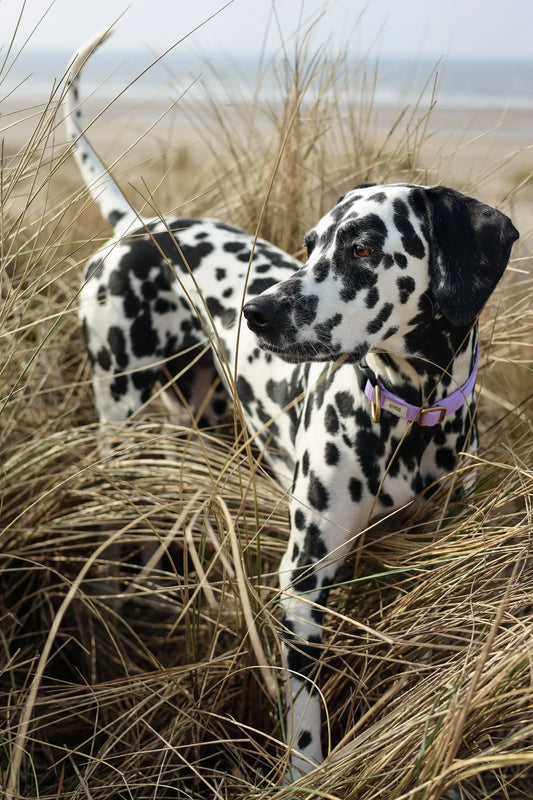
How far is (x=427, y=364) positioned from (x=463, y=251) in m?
0.32

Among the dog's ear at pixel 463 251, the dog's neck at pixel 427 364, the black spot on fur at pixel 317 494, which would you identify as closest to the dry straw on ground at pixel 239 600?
the black spot on fur at pixel 317 494

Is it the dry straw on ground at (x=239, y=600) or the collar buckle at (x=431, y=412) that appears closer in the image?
the dry straw on ground at (x=239, y=600)

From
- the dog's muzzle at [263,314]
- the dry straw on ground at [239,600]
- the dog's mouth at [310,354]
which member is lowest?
the dry straw on ground at [239,600]

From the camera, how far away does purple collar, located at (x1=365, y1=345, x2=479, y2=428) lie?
2.14 m

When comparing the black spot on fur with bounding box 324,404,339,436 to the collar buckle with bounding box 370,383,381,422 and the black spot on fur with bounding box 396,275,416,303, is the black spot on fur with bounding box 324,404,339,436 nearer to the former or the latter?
the collar buckle with bounding box 370,383,381,422

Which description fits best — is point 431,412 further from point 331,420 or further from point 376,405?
point 331,420

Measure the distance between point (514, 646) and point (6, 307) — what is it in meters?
1.52

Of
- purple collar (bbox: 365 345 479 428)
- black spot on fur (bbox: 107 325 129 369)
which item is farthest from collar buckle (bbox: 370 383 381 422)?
black spot on fur (bbox: 107 325 129 369)

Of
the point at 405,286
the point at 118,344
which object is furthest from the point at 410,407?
the point at 118,344

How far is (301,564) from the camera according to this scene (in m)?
2.21

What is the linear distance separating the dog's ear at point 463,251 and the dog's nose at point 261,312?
43cm

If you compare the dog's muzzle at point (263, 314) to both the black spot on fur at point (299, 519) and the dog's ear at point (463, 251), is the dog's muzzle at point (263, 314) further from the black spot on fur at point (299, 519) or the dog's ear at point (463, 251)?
the black spot on fur at point (299, 519)

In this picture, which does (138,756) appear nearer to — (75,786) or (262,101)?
(75,786)

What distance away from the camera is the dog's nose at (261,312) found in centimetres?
201
